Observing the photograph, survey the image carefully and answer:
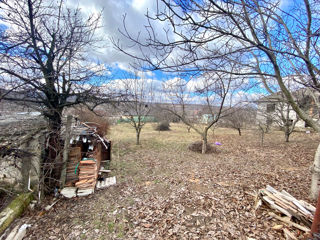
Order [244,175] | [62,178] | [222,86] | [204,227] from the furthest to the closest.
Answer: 1. [222,86]
2. [244,175]
3. [62,178]
4. [204,227]

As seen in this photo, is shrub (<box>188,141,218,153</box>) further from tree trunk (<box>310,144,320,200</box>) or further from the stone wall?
the stone wall

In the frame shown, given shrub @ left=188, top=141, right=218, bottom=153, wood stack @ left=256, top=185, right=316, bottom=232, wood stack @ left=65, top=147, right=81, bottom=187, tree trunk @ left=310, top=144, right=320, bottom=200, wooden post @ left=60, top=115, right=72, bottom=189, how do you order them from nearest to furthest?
wood stack @ left=256, top=185, right=316, bottom=232 < tree trunk @ left=310, top=144, right=320, bottom=200 < wooden post @ left=60, top=115, right=72, bottom=189 < wood stack @ left=65, top=147, right=81, bottom=187 < shrub @ left=188, top=141, right=218, bottom=153

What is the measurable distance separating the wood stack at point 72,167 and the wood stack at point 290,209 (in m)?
4.42

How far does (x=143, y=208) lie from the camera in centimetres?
318

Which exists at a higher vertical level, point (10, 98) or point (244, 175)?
point (10, 98)

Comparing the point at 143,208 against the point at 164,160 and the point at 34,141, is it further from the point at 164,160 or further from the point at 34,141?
the point at 164,160

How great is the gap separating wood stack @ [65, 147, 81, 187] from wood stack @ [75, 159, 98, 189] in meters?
0.12

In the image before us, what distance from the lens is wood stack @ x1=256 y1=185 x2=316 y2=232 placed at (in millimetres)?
2273

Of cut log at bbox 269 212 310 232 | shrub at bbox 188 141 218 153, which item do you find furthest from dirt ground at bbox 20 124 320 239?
shrub at bbox 188 141 218 153

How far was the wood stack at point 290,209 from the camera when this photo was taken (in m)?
2.27

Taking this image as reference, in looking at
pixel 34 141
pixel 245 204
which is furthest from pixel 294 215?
pixel 34 141

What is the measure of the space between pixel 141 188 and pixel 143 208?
103 centimetres

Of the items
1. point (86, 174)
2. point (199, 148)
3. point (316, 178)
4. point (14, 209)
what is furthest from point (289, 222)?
point (199, 148)

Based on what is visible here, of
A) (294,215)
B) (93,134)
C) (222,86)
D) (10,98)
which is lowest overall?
(294,215)
